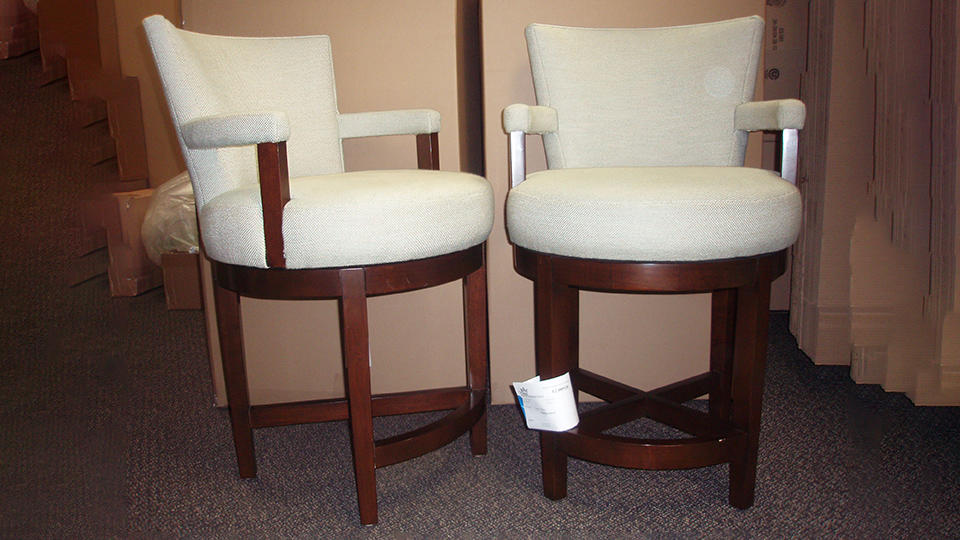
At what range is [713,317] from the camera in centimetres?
155

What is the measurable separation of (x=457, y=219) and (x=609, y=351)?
31.4 inches

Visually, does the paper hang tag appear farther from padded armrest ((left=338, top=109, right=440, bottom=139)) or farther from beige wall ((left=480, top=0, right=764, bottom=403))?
padded armrest ((left=338, top=109, right=440, bottom=139))

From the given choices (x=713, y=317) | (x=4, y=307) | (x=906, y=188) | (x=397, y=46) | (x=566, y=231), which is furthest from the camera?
(x=4, y=307)

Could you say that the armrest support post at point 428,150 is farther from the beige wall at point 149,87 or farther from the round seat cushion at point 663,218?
the beige wall at point 149,87

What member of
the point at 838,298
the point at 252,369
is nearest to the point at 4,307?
the point at 252,369

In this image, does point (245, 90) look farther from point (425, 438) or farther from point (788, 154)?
point (788, 154)

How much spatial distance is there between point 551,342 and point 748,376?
1.19 feet

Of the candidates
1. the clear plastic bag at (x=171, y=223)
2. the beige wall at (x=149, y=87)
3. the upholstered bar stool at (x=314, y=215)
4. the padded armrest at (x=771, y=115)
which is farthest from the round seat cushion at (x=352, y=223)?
the beige wall at (x=149, y=87)

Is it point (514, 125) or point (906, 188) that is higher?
point (514, 125)

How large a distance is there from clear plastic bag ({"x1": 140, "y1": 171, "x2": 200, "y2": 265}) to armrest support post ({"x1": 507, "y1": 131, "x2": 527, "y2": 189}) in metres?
1.91

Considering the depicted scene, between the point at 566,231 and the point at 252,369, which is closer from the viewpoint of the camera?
the point at 566,231

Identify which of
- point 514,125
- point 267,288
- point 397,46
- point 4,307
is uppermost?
point 397,46

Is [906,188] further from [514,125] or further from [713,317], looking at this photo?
[514,125]

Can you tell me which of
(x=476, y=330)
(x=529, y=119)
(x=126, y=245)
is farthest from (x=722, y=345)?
(x=126, y=245)
